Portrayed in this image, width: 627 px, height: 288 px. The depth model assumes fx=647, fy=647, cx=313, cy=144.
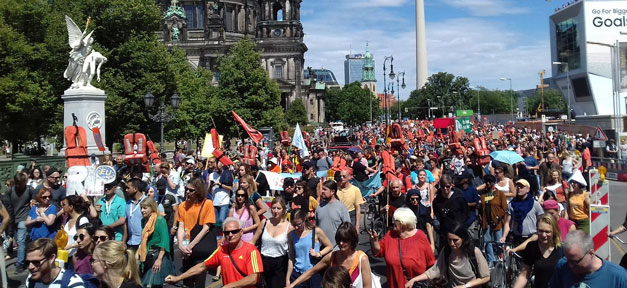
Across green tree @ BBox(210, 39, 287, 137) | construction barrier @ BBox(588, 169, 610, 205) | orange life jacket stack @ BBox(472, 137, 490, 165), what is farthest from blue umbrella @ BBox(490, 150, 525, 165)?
green tree @ BBox(210, 39, 287, 137)

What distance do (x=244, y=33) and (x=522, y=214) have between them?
301ft

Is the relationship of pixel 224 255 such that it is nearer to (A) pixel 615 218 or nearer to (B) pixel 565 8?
(A) pixel 615 218

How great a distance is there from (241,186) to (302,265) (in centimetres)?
232

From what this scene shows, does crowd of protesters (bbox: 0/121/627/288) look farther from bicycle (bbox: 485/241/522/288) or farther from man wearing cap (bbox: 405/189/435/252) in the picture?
bicycle (bbox: 485/241/522/288)

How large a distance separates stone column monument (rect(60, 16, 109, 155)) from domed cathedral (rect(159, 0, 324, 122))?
72.7 meters

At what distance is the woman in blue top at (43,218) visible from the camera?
858cm

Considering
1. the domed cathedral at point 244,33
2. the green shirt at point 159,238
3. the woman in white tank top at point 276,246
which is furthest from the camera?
the domed cathedral at point 244,33

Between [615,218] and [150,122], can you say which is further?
[150,122]

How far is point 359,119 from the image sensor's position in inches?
4601

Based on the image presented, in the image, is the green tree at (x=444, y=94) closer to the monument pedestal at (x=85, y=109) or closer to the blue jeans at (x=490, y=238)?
the monument pedestal at (x=85, y=109)

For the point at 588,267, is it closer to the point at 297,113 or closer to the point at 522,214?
the point at 522,214

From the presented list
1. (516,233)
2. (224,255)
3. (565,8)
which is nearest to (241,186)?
(224,255)

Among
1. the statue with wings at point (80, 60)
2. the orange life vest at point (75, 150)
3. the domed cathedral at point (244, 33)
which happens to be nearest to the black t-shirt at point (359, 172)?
the orange life vest at point (75, 150)

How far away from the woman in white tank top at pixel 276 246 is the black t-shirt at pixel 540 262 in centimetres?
242
